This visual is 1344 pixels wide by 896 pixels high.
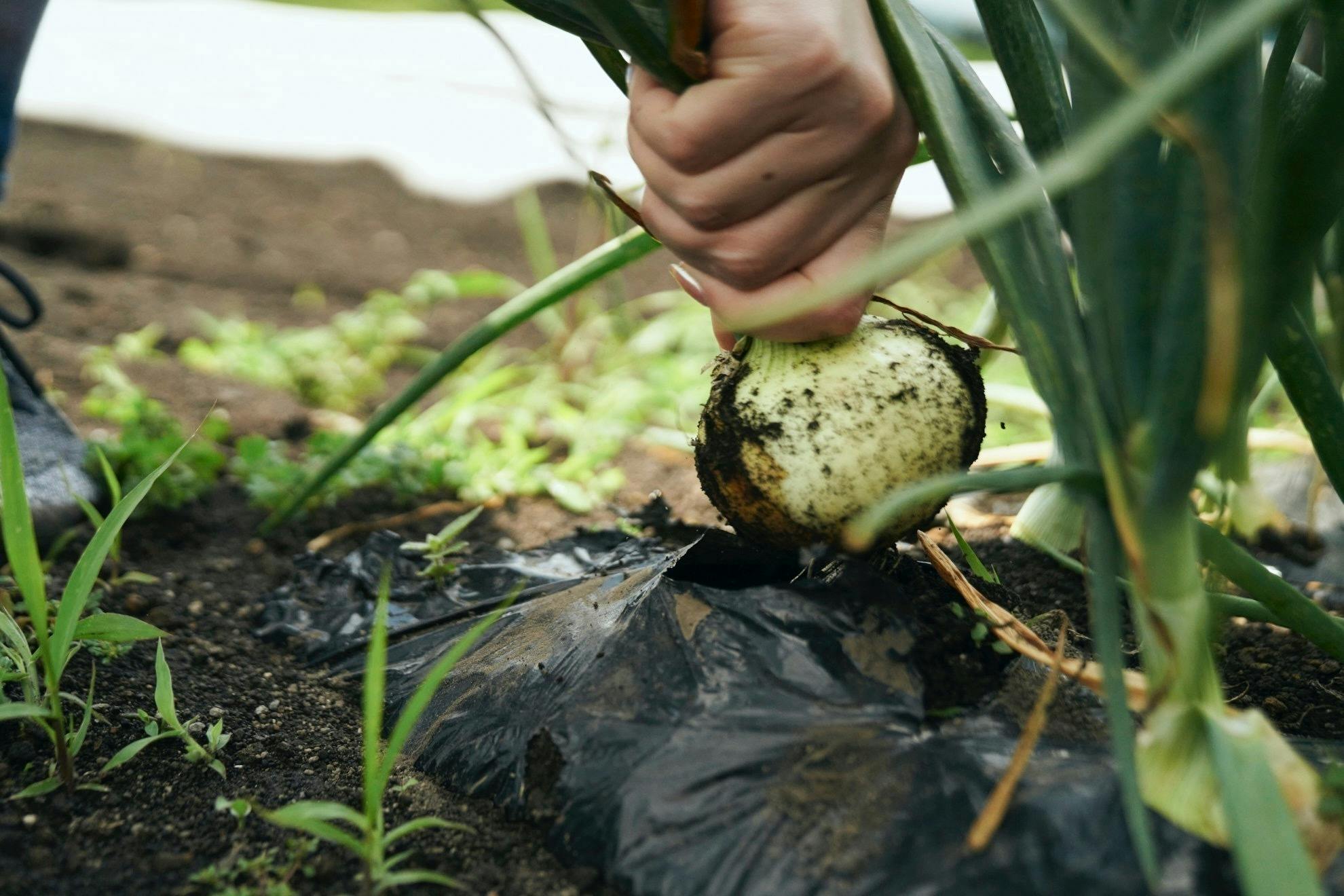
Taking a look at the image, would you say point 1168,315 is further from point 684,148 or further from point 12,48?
point 12,48

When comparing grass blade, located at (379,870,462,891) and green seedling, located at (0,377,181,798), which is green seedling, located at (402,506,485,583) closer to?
green seedling, located at (0,377,181,798)

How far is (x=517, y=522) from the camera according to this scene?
183 centimetres

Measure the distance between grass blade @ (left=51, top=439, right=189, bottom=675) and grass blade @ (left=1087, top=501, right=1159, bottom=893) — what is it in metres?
0.74

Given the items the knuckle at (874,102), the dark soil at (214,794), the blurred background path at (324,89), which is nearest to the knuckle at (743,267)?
the knuckle at (874,102)

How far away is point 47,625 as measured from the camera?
0.93 metres

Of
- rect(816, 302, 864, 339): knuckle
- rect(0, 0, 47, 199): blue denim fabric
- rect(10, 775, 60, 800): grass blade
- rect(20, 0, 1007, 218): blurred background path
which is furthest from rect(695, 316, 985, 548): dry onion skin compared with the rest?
rect(20, 0, 1007, 218): blurred background path

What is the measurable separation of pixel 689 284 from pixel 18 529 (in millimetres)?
682

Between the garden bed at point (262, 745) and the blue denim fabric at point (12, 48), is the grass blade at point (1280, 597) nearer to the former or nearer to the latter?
the garden bed at point (262, 745)

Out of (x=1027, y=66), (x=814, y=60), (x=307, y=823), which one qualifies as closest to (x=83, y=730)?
(x=307, y=823)

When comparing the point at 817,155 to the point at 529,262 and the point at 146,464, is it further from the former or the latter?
the point at 529,262

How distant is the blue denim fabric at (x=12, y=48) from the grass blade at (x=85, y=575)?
1.29 metres

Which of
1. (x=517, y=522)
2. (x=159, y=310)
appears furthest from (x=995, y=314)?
(x=159, y=310)

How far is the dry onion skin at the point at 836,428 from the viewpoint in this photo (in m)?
1.01

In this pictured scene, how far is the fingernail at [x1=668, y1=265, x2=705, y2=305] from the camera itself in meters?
1.11
